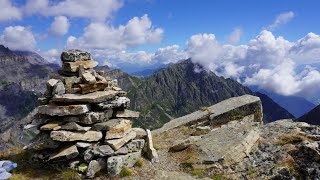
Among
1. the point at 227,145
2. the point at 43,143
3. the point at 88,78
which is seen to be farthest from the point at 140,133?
the point at 43,143

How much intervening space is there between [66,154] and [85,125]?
2387 mm

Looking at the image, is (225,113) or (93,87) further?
(225,113)

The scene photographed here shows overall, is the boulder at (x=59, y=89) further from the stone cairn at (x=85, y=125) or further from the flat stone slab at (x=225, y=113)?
the flat stone slab at (x=225, y=113)

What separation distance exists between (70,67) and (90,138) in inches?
220

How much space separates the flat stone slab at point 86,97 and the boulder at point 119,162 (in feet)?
13.2

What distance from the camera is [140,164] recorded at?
22.4m

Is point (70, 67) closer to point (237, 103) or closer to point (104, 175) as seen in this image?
point (104, 175)

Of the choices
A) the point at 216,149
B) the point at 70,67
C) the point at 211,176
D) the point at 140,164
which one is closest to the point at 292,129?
the point at 216,149

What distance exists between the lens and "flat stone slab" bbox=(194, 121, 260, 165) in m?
22.4

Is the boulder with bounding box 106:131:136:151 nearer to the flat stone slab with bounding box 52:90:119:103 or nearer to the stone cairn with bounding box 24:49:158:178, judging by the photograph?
the stone cairn with bounding box 24:49:158:178

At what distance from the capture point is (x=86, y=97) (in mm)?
23547

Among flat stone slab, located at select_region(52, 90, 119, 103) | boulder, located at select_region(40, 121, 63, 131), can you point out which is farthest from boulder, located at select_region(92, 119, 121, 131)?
boulder, located at select_region(40, 121, 63, 131)

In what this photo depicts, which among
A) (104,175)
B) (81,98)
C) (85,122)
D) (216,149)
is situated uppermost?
(81,98)

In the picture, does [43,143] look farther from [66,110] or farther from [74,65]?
[74,65]
